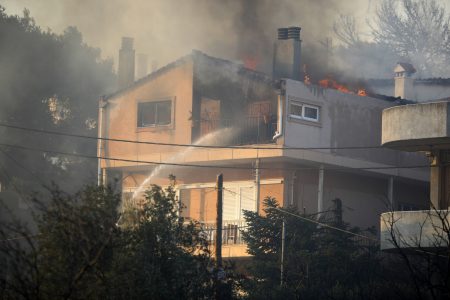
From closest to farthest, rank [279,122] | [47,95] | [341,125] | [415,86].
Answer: [279,122] < [341,125] < [415,86] < [47,95]

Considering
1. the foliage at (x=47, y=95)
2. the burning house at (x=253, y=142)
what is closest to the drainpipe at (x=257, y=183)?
the burning house at (x=253, y=142)

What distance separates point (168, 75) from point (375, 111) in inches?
285

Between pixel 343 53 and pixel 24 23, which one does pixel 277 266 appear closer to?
pixel 24 23

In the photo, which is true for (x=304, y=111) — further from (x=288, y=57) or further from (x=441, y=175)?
(x=441, y=175)

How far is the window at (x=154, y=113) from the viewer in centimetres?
3881

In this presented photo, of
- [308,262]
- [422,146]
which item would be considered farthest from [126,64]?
[422,146]

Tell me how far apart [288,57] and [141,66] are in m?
19.4

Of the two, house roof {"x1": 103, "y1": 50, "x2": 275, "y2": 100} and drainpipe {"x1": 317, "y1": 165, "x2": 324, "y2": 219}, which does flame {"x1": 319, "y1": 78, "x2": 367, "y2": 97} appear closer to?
house roof {"x1": 103, "y1": 50, "x2": 275, "y2": 100}

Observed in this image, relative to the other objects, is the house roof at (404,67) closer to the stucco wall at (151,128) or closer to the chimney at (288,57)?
the chimney at (288,57)

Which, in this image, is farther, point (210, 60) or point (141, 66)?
point (141, 66)

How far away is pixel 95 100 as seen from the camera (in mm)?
52531

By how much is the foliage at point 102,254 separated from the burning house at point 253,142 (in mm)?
13311

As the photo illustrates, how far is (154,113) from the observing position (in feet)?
129

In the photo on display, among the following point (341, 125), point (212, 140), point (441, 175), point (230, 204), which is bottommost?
point (230, 204)
